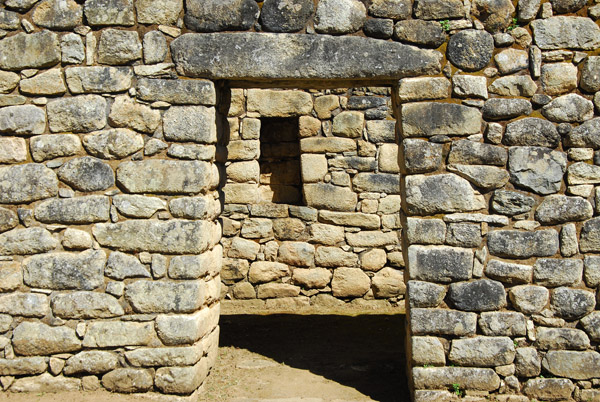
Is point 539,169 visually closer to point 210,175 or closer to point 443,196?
point 443,196

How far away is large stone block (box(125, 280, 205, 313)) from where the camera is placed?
3961 mm

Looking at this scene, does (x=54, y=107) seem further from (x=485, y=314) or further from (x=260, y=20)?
(x=485, y=314)

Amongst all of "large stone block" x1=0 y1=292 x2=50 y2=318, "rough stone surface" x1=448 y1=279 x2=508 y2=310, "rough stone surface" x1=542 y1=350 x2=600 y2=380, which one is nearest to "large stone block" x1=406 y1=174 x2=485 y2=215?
"rough stone surface" x1=448 y1=279 x2=508 y2=310

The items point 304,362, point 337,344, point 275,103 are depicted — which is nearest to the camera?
point 304,362

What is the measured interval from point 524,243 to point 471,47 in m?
1.40

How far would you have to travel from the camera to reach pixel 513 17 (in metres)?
4.01

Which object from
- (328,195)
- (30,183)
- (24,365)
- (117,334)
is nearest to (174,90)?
(30,183)

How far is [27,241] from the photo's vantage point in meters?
4.02

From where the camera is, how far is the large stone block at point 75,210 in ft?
13.1

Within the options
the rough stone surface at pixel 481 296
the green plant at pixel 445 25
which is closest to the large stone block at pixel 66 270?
the rough stone surface at pixel 481 296

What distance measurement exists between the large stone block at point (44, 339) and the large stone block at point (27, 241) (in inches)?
20.1

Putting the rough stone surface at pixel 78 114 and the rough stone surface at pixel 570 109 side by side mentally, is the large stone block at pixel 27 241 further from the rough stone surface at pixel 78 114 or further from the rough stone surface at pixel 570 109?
the rough stone surface at pixel 570 109

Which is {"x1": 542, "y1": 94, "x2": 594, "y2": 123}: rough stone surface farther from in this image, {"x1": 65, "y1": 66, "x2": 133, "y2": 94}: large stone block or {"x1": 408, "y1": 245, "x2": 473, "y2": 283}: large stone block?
{"x1": 65, "y1": 66, "x2": 133, "y2": 94}: large stone block

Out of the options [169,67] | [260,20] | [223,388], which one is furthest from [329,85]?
[223,388]
